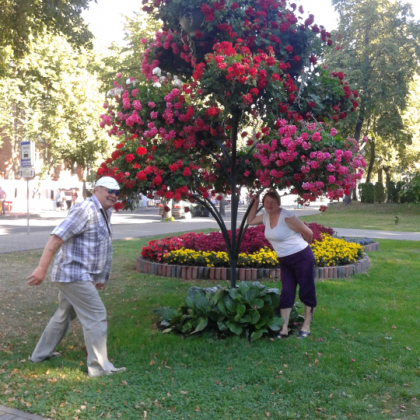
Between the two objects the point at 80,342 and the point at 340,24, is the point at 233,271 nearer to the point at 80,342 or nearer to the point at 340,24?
the point at 80,342

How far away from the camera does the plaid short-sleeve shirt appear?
4.25 meters

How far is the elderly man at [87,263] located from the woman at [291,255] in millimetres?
1793

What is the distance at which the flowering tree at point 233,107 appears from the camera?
15.9ft

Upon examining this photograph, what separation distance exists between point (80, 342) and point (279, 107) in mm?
3182

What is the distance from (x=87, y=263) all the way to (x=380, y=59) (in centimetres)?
3440

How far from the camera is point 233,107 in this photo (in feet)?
16.7

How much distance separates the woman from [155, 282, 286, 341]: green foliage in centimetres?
18

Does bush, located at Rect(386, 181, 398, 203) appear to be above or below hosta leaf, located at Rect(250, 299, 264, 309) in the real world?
above

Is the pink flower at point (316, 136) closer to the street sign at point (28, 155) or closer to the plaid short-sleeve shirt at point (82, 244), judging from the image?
the plaid short-sleeve shirt at point (82, 244)

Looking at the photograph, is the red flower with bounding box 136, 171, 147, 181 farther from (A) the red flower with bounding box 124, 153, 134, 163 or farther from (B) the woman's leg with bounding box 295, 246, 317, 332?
(B) the woman's leg with bounding box 295, 246, 317, 332

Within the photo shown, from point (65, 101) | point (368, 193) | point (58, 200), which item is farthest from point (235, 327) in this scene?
point (58, 200)

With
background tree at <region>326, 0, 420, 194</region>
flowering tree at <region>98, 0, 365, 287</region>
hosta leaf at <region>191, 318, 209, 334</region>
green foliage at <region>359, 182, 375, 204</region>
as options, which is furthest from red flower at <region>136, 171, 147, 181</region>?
green foliage at <region>359, 182, 375, 204</region>

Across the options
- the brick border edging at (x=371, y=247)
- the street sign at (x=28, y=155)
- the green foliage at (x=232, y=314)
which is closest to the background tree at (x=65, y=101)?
the street sign at (x=28, y=155)

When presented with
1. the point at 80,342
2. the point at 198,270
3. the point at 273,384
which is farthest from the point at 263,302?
the point at 198,270
